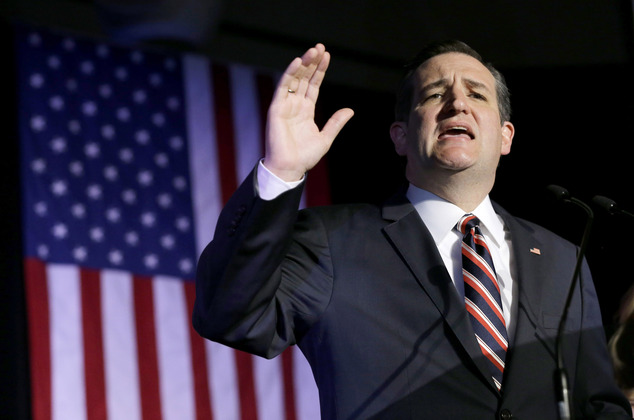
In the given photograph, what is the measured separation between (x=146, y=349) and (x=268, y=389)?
0.67 m

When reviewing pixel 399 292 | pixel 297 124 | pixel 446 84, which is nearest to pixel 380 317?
pixel 399 292

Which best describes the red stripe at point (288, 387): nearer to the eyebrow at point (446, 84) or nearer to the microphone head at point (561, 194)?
the eyebrow at point (446, 84)

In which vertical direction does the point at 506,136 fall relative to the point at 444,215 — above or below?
above

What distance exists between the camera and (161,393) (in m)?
3.90

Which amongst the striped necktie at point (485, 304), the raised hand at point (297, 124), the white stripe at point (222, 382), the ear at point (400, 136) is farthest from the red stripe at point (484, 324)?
the white stripe at point (222, 382)

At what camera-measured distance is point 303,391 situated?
427 centimetres

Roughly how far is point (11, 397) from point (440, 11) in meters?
2.98

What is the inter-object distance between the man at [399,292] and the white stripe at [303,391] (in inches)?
95.5

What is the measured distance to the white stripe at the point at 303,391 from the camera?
425 cm

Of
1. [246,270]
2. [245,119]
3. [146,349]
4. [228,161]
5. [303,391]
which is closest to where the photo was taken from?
[246,270]

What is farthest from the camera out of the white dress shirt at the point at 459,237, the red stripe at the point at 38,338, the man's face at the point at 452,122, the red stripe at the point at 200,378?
the red stripe at the point at 200,378

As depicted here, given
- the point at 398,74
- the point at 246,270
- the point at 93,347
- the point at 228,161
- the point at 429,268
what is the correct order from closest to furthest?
the point at 246,270 → the point at 429,268 → the point at 93,347 → the point at 228,161 → the point at 398,74

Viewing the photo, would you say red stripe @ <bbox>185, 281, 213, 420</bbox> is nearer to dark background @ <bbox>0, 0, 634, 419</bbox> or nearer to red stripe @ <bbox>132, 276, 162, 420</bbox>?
red stripe @ <bbox>132, 276, 162, 420</bbox>

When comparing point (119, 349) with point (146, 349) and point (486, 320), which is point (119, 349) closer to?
point (146, 349)
